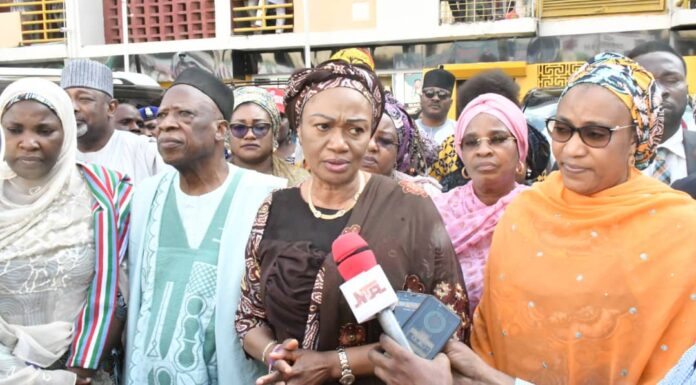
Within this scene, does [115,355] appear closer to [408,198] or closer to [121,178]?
[121,178]

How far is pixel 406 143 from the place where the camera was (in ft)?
13.5

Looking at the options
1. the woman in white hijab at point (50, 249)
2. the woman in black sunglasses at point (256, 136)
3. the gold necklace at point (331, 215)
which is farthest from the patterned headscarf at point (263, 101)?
the gold necklace at point (331, 215)

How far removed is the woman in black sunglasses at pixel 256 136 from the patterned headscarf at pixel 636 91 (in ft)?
7.57

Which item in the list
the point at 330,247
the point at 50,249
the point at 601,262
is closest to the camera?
the point at 601,262

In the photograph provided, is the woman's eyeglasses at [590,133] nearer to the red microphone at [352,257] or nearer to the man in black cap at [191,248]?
the red microphone at [352,257]

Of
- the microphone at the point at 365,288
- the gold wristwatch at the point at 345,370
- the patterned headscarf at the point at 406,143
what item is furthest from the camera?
the patterned headscarf at the point at 406,143

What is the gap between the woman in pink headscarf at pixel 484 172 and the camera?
2.90 meters

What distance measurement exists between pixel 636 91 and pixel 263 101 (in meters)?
2.68

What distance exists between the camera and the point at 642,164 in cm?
221

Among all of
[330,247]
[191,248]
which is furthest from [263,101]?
[330,247]

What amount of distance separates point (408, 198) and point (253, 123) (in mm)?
2144

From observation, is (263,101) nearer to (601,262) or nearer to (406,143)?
(406,143)

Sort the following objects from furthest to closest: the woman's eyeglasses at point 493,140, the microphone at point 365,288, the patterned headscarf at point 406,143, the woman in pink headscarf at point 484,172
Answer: the patterned headscarf at point 406,143 → the woman's eyeglasses at point 493,140 → the woman in pink headscarf at point 484,172 → the microphone at point 365,288

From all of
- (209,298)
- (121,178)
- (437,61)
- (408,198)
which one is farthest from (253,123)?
(437,61)
